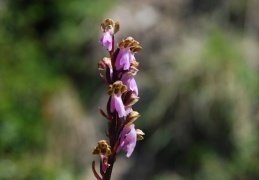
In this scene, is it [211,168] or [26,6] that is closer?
[211,168]

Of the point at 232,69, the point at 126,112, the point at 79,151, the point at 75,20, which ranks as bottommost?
the point at 126,112

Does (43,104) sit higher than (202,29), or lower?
lower

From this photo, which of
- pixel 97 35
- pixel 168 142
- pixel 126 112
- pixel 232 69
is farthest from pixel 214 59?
pixel 126 112

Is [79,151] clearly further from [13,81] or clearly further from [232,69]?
[232,69]

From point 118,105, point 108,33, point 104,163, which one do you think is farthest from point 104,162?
point 108,33

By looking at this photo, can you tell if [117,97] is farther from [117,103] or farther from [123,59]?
[123,59]

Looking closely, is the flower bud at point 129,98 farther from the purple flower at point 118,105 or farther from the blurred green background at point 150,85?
the blurred green background at point 150,85

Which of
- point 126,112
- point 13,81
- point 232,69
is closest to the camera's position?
point 126,112

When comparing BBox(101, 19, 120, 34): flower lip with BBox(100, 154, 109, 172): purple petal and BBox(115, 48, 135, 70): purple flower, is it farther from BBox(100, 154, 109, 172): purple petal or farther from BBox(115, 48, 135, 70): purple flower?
BBox(100, 154, 109, 172): purple petal
